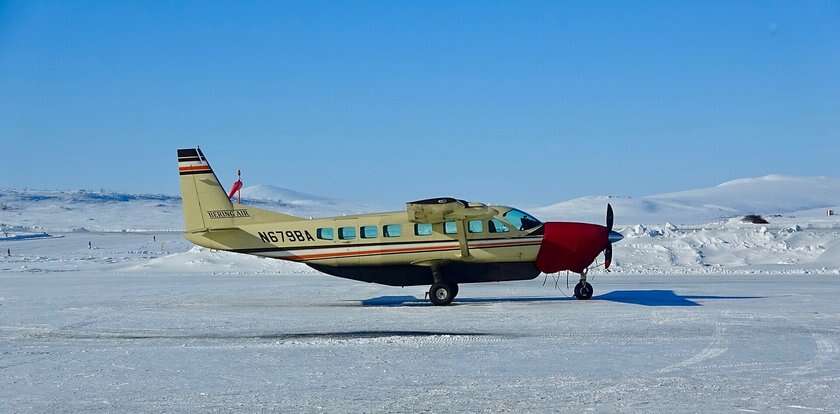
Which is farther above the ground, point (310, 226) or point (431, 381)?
point (310, 226)

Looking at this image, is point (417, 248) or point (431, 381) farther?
point (417, 248)

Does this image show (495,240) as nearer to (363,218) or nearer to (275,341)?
(363,218)

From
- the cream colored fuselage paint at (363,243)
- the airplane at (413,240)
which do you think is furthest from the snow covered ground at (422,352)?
the cream colored fuselage paint at (363,243)

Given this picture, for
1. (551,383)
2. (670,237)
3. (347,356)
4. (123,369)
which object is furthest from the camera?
(670,237)

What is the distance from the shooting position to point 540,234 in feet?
67.7

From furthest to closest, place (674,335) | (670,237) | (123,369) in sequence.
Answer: (670,237)
(674,335)
(123,369)

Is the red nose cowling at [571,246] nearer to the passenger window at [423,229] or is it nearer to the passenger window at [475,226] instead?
the passenger window at [475,226]

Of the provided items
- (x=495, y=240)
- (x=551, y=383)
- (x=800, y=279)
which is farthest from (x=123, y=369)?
(x=800, y=279)

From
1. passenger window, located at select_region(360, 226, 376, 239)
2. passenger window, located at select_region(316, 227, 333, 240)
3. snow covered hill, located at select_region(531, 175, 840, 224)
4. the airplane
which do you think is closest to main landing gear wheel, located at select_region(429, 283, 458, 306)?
the airplane

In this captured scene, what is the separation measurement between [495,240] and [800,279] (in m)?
12.5

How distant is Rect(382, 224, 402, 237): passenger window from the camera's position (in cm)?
2075

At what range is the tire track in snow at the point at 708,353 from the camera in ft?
37.3

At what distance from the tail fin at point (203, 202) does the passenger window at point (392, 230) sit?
4.02 metres

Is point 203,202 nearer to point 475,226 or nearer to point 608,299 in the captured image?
point 475,226
